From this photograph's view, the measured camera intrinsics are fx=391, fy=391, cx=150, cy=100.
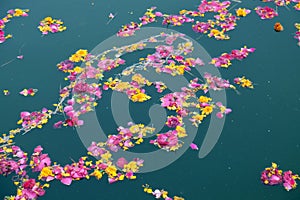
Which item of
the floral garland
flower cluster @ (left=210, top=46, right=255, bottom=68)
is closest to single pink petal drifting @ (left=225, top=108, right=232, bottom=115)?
the floral garland

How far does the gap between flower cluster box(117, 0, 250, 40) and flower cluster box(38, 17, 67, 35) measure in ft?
2.59

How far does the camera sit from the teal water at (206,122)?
341 cm

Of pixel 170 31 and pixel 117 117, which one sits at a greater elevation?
pixel 170 31

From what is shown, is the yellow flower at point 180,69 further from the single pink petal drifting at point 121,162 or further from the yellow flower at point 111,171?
the yellow flower at point 111,171

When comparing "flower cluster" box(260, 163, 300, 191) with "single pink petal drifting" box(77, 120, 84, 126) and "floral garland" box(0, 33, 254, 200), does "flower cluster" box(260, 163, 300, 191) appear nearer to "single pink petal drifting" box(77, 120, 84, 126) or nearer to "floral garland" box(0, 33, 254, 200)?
"floral garland" box(0, 33, 254, 200)

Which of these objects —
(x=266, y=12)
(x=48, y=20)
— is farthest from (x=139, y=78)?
(x=266, y=12)

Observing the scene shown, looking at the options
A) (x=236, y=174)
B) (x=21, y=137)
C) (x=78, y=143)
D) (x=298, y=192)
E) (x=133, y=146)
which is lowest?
(x=298, y=192)

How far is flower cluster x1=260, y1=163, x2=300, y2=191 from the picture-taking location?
11.0 ft

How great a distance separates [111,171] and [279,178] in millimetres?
1473

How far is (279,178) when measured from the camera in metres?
3.39

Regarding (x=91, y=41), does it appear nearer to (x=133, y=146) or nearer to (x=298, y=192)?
(x=133, y=146)

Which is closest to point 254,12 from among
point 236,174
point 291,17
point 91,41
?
point 291,17

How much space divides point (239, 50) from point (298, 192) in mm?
1891

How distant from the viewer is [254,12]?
515 centimetres
